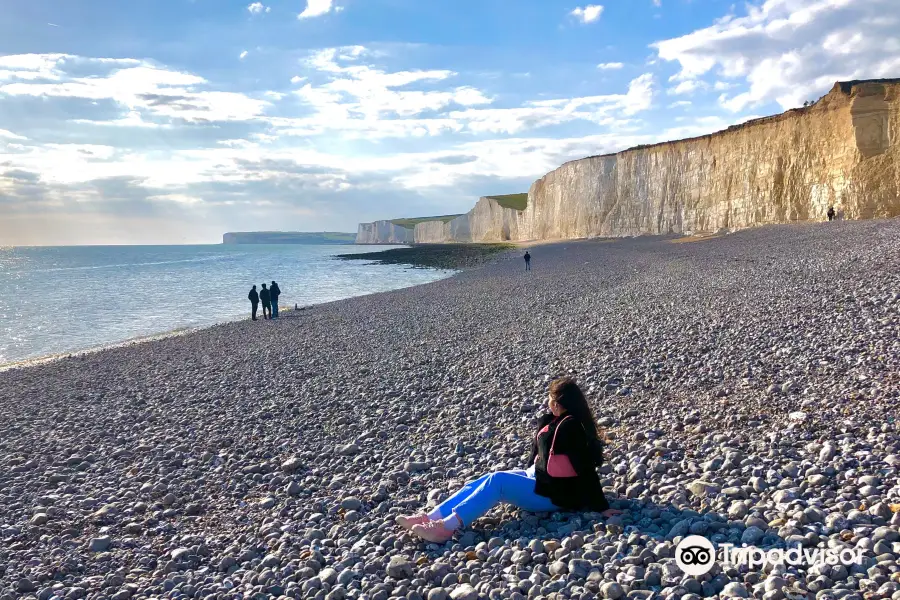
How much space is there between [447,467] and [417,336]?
9804 millimetres

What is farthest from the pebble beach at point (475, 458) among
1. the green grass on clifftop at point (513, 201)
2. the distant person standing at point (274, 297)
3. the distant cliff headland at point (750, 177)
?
the green grass on clifftop at point (513, 201)

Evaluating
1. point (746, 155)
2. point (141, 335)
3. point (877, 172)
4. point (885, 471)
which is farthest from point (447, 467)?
point (746, 155)

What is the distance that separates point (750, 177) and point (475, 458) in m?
46.2

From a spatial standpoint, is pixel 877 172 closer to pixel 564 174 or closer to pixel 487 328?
pixel 487 328

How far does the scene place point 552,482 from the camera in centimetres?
484

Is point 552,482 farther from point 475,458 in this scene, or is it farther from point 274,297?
point 274,297

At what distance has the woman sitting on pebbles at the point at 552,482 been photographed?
4703mm

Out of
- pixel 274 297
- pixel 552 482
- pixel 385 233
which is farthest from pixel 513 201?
pixel 552 482

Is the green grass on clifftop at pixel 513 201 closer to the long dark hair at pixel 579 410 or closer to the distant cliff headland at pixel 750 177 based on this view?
the distant cliff headland at pixel 750 177

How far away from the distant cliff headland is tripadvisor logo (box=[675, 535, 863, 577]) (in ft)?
123

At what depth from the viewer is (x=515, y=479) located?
4.86 metres

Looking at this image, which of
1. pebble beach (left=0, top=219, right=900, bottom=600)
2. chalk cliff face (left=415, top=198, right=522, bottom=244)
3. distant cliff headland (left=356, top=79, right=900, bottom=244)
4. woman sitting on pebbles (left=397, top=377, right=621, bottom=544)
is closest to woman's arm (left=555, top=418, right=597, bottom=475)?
woman sitting on pebbles (left=397, top=377, right=621, bottom=544)

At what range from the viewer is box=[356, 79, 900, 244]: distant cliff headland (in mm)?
34562

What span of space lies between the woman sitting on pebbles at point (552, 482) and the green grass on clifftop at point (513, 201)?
340 feet
